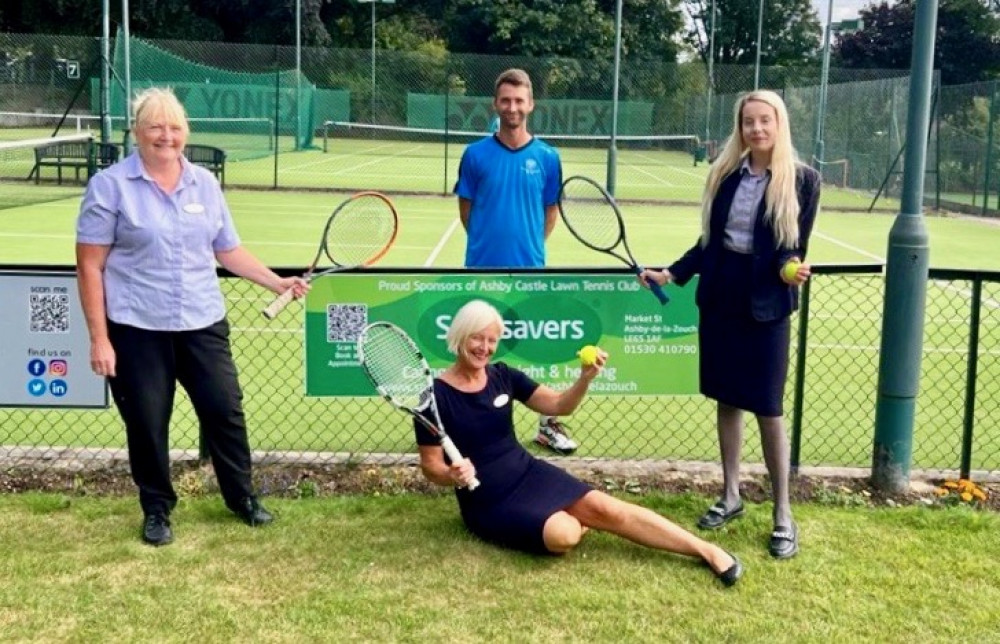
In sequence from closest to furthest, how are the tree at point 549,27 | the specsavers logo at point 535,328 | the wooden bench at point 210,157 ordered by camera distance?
the specsavers logo at point 535,328, the wooden bench at point 210,157, the tree at point 549,27

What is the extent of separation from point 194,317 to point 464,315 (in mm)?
1053

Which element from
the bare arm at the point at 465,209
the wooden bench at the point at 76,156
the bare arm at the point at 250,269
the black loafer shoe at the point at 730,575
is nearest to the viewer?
the black loafer shoe at the point at 730,575

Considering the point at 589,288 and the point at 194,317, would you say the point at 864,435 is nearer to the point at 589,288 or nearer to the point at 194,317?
the point at 589,288

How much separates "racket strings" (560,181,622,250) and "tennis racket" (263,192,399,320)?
34.7 inches

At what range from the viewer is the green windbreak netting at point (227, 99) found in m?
25.7

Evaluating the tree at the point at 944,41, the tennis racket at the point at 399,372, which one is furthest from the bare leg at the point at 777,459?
the tree at the point at 944,41

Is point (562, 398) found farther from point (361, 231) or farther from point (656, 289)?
point (361, 231)

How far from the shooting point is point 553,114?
2928 cm

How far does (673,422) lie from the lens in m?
6.36

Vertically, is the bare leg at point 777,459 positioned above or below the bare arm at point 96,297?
below

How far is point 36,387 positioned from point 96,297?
1.24m

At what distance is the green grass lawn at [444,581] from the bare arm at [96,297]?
769 millimetres

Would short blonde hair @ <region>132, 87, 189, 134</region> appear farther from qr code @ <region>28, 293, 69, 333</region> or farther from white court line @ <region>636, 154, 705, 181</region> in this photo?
white court line @ <region>636, 154, 705, 181</region>

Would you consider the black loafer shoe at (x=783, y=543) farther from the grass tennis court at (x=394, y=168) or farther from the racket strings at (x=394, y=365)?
the grass tennis court at (x=394, y=168)
